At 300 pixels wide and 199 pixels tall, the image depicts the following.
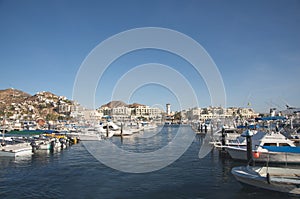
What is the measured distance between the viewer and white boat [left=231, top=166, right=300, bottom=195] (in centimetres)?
1070

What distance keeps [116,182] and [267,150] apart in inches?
477

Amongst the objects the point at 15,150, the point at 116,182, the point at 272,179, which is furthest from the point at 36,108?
the point at 272,179

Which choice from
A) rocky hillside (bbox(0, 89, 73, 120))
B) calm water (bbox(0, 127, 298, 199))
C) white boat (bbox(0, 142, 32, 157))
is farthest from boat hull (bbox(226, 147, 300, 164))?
rocky hillside (bbox(0, 89, 73, 120))

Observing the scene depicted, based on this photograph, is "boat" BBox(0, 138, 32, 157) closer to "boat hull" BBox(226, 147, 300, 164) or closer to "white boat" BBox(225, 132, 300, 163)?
"white boat" BBox(225, 132, 300, 163)

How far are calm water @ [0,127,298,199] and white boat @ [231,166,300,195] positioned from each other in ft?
1.36

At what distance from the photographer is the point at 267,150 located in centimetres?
1775

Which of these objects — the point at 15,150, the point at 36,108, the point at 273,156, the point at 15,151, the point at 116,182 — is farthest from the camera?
the point at 36,108

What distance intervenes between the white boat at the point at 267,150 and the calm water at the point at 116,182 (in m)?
1.03

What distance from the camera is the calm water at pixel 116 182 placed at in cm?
1179

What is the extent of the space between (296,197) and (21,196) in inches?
548

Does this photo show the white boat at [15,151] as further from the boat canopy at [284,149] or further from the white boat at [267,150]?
the boat canopy at [284,149]

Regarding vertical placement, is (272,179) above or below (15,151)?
above

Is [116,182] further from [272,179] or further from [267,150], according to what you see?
[267,150]

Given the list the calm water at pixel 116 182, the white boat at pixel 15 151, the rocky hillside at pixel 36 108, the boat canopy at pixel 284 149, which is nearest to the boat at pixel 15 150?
the white boat at pixel 15 151
